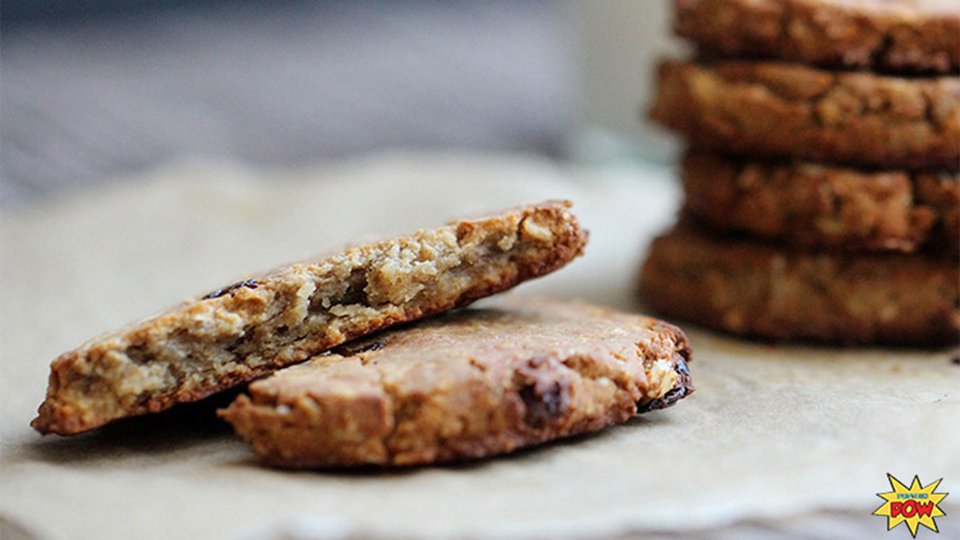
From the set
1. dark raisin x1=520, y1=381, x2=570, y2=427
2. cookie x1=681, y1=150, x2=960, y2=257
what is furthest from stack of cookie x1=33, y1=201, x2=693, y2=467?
cookie x1=681, y1=150, x2=960, y2=257

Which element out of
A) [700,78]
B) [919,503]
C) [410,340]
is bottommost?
[919,503]

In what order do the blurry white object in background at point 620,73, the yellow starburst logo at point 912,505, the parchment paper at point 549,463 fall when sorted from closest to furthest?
the parchment paper at point 549,463 → the yellow starburst logo at point 912,505 → the blurry white object in background at point 620,73

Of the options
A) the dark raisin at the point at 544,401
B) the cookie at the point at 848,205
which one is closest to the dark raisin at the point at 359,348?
the dark raisin at the point at 544,401

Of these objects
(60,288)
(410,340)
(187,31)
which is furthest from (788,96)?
(187,31)

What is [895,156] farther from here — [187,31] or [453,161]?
[187,31]

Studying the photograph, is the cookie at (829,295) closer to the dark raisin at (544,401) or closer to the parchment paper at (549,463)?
the parchment paper at (549,463)

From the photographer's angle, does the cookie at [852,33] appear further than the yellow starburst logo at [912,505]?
Yes
